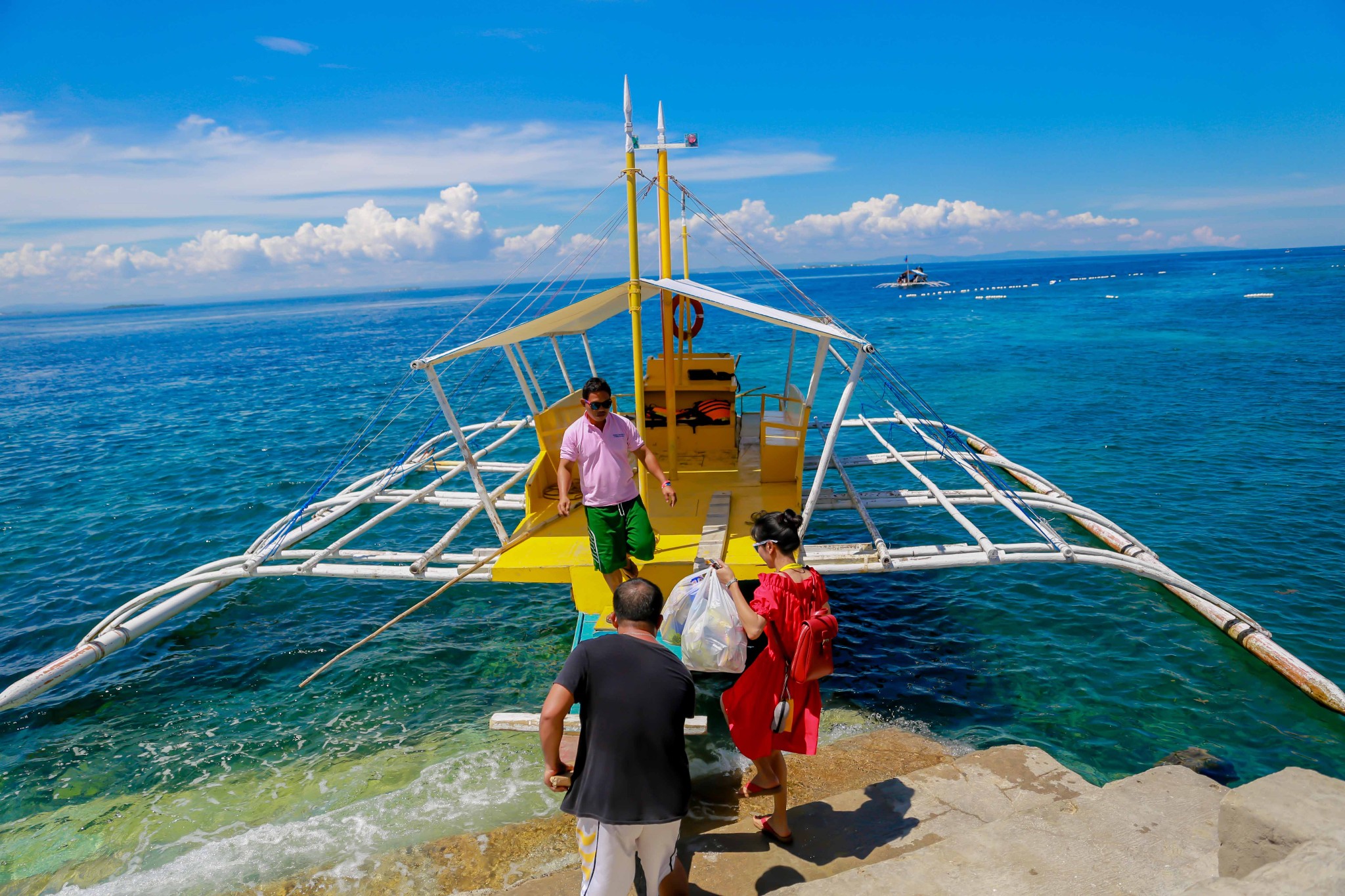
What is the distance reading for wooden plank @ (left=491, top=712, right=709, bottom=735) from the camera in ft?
22.4

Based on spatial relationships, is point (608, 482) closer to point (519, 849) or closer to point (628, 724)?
point (519, 849)

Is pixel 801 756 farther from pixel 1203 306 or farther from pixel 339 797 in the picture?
pixel 1203 306

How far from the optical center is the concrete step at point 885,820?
15.9ft

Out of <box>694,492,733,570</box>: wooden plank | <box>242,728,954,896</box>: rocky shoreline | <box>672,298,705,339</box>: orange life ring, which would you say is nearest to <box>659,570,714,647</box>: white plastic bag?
<box>242,728,954,896</box>: rocky shoreline

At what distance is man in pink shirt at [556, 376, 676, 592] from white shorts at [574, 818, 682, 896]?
3.17 metres

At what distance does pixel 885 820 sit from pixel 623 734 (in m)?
3.02

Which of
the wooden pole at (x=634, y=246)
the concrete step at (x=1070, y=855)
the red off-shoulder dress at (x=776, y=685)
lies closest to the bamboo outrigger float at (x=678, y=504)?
the wooden pole at (x=634, y=246)

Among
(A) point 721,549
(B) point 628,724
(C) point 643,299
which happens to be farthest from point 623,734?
(C) point 643,299

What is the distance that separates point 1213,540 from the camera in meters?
13.3

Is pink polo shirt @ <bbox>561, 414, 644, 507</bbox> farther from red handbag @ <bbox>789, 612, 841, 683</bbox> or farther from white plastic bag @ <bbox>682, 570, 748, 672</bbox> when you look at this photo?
red handbag @ <bbox>789, 612, 841, 683</bbox>

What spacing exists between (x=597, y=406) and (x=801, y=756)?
3.96 metres

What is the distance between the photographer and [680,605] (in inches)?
187

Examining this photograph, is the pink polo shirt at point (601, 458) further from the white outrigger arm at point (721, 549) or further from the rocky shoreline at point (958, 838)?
the rocky shoreline at point (958, 838)

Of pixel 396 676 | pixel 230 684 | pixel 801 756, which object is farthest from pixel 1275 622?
pixel 230 684
